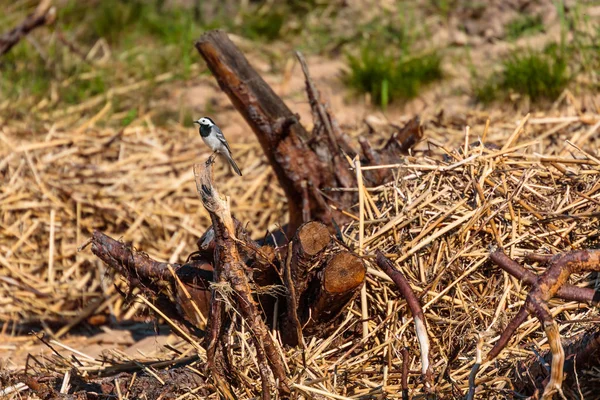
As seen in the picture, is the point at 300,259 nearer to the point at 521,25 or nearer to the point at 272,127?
the point at 272,127

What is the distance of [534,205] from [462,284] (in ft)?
1.45

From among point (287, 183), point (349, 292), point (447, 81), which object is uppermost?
point (349, 292)

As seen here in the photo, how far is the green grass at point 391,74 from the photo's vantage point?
5996mm

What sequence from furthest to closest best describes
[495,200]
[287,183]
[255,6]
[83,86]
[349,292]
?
1. [255,6]
2. [83,86]
3. [287,183]
4. [495,200]
5. [349,292]

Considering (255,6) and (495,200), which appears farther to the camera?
(255,6)

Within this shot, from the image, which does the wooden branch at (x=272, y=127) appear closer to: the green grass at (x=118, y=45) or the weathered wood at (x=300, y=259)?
the weathered wood at (x=300, y=259)


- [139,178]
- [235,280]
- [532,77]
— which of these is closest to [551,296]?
[235,280]

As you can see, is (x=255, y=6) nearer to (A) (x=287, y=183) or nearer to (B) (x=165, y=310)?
(A) (x=287, y=183)

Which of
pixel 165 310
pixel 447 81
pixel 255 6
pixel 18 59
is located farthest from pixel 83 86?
pixel 165 310

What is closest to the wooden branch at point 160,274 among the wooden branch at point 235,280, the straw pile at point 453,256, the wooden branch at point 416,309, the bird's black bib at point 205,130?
the straw pile at point 453,256

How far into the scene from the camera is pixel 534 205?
3082 millimetres

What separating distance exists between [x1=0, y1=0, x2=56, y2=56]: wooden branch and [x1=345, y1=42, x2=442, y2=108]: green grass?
7.25 ft

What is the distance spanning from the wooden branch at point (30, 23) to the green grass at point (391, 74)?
221 cm

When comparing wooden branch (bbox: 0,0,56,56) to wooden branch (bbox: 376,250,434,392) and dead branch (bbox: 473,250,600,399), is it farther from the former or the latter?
dead branch (bbox: 473,250,600,399)
